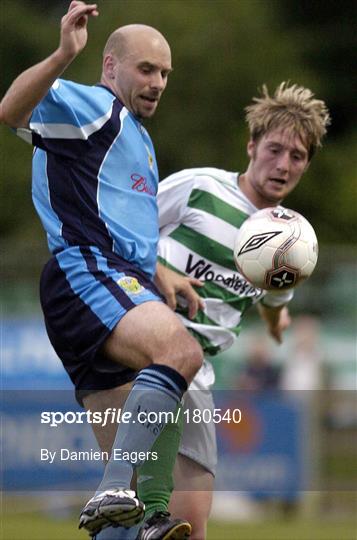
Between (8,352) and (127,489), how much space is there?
8.79 meters

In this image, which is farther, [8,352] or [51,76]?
[8,352]

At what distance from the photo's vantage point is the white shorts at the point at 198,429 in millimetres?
7672

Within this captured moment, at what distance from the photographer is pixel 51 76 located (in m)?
6.17

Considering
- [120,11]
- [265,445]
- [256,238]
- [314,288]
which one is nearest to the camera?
[256,238]

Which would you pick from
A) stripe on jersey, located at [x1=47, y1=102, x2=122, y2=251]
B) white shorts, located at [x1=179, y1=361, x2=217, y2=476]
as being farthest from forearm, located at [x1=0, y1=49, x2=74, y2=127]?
white shorts, located at [x1=179, y1=361, x2=217, y2=476]

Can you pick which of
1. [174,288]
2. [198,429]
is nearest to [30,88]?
[174,288]

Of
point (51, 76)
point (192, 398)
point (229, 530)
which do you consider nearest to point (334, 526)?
point (229, 530)

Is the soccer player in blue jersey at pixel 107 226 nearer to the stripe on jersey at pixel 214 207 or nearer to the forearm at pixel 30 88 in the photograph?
the forearm at pixel 30 88

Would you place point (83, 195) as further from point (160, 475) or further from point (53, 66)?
point (160, 475)

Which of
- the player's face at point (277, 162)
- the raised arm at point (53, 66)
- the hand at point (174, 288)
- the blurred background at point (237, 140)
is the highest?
the blurred background at point (237, 140)

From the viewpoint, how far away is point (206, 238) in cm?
768

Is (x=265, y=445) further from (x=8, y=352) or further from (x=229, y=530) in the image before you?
(x=8, y=352)

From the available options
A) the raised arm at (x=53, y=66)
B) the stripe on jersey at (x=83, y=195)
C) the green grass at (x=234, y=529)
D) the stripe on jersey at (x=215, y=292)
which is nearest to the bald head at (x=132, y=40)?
the stripe on jersey at (x=83, y=195)

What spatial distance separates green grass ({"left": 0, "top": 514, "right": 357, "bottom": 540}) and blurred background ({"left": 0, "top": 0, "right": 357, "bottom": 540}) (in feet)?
4.74
